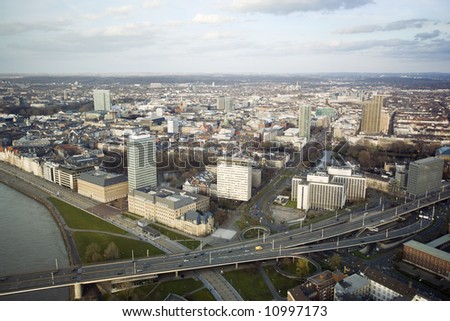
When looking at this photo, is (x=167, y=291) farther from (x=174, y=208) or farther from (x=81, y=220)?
(x=81, y=220)

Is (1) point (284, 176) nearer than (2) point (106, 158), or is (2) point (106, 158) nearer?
(1) point (284, 176)

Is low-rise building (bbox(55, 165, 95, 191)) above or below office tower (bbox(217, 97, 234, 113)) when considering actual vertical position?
below

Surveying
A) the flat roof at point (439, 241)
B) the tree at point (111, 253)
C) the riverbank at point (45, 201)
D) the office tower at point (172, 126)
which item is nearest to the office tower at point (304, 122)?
the office tower at point (172, 126)

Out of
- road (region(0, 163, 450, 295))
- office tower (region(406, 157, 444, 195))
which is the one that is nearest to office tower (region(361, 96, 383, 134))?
office tower (region(406, 157, 444, 195))

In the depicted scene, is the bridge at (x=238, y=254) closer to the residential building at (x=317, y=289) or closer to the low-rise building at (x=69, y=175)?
the residential building at (x=317, y=289)

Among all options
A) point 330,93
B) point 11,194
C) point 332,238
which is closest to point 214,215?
point 332,238

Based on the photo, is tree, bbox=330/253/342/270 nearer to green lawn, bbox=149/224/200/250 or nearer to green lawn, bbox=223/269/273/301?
green lawn, bbox=223/269/273/301
